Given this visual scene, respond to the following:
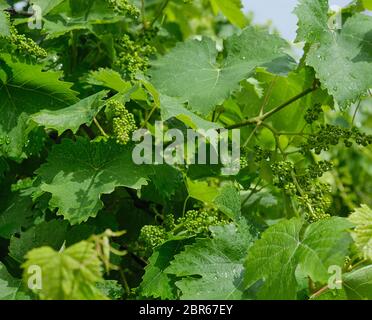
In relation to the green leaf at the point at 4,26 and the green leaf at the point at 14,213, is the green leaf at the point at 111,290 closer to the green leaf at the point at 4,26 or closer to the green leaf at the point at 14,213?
the green leaf at the point at 14,213

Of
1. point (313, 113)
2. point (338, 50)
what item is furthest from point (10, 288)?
point (338, 50)

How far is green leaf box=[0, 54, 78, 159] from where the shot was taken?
2.12m

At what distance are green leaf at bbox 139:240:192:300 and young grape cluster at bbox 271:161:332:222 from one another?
13.2 inches

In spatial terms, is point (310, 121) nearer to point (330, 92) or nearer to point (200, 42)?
point (330, 92)

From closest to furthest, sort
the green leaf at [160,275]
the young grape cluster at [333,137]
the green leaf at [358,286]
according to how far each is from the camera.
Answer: the green leaf at [358,286], the green leaf at [160,275], the young grape cluster at [333,137]

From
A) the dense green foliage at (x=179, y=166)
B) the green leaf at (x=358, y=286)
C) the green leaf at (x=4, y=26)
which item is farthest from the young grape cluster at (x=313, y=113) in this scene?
the green leaf at (x=4, y=26)

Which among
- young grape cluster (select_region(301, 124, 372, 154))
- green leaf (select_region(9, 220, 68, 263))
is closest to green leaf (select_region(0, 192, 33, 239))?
green leaf (select_region(9, 220, 68, 263))

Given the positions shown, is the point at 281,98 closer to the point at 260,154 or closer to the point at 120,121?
the point at 260,154

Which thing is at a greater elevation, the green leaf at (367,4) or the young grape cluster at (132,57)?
the green leaf at (367,4)

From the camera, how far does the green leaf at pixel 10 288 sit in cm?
186

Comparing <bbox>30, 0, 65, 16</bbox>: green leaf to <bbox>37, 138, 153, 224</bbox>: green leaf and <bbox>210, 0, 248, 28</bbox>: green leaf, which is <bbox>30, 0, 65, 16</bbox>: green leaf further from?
<bbox>210, 0, 248, 28</bbox>: green leaf

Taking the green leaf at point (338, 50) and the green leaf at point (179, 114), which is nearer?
the green leaf at point (179, 114)

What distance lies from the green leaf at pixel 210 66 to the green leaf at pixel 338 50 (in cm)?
19

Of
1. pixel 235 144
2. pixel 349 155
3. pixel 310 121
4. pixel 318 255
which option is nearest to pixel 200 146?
pixel 235 144
